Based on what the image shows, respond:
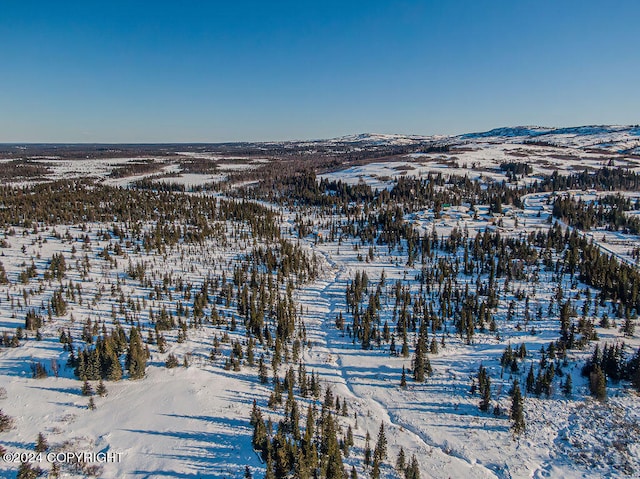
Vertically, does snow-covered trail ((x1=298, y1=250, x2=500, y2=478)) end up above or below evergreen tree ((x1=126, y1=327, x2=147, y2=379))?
below

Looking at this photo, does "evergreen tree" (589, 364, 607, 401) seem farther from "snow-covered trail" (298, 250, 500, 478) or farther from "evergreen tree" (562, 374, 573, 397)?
"snow-covered trail" (298, 250, 500, 478)

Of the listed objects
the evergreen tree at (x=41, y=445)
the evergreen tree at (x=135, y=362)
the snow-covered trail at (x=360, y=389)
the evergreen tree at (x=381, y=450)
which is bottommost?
the snow-covered trail at (x=360, y=389)

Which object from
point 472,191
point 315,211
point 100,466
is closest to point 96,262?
point 100,466

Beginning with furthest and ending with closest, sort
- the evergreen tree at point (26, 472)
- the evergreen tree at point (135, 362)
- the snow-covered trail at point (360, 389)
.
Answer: the evergreen tree at point (135, 362) < the snow-covered trail at point (360, 389) < the evergreen tree at point (26, 472)

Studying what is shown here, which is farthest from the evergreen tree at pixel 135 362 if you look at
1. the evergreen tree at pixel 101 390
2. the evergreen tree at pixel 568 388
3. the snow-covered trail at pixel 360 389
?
the evergreen tree at pixel 568 388

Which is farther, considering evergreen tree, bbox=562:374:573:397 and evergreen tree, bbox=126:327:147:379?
evergreen tree, bbox=562:374:573:397

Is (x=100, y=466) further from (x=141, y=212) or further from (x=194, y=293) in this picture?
(x=141, y=212)

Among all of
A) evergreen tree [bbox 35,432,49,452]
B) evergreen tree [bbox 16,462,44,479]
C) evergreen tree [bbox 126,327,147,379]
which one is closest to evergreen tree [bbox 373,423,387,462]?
evergreen tree [bbox 16,462,44,479]

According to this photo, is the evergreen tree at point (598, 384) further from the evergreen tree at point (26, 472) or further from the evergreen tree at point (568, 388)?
the evergreen tree at point (26, 472)

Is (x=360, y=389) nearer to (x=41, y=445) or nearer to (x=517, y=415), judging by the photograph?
(x=517, y=415)
